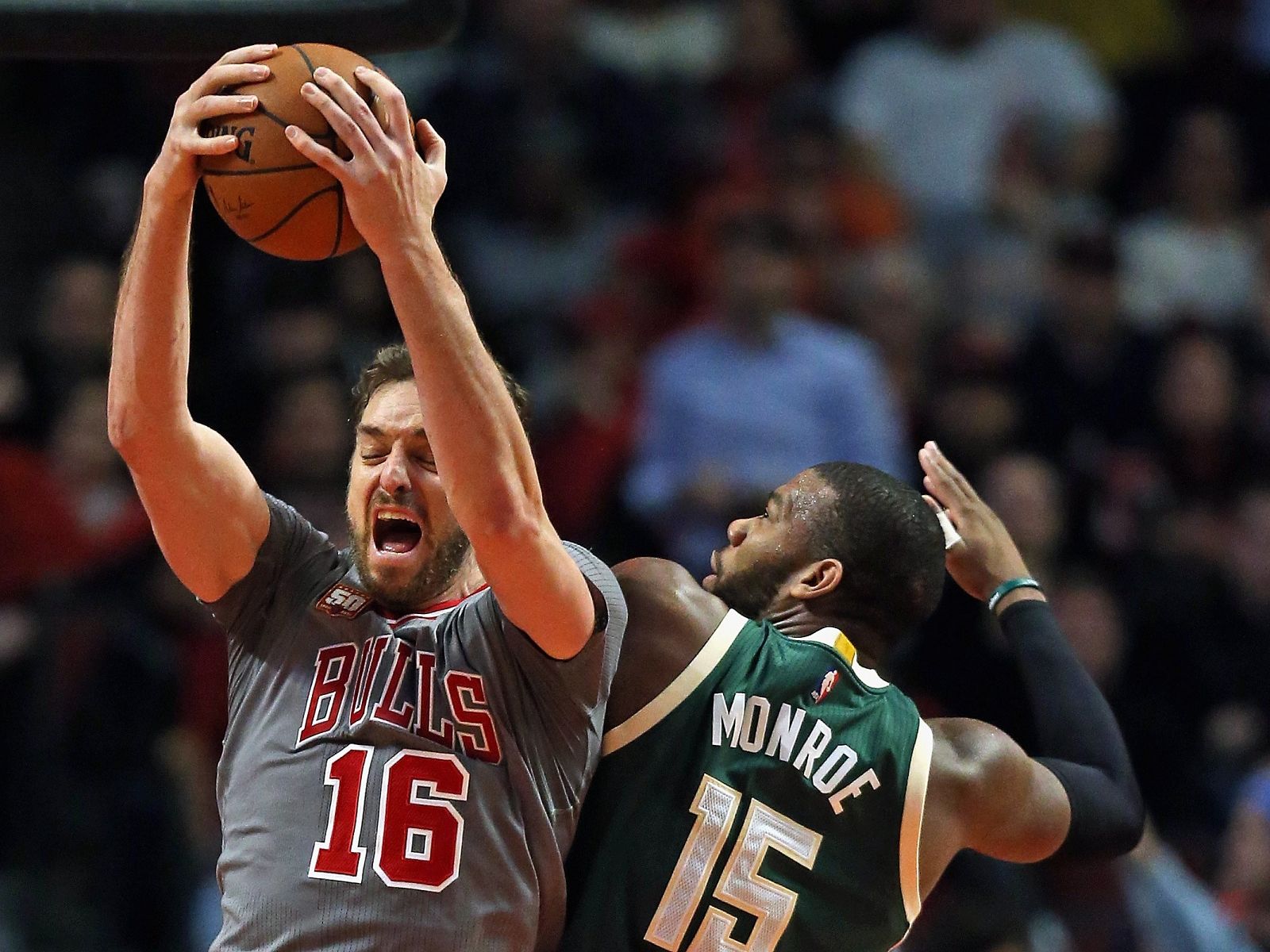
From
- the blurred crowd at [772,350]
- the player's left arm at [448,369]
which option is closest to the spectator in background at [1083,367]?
the blurred crowd at [772,350]

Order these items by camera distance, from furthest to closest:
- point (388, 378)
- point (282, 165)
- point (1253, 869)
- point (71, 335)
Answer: point (71, 335) < point (1253, 869) < point (388, 378) < point (282, 165)

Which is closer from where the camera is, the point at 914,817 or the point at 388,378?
the point at 914,817

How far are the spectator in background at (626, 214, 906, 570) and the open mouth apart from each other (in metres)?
4.02

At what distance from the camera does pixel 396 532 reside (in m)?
4.10

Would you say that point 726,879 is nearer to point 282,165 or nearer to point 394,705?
point 394,705

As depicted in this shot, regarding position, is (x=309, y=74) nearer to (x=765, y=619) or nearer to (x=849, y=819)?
(x=765, y=619)

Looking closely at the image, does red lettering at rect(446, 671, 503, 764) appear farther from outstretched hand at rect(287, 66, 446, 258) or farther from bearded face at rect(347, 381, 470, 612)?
outstretched hand at rect(287, 66, 446, 258)

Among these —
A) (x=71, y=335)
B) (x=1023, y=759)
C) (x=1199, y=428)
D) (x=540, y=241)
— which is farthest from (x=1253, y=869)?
(x=71, y=335)

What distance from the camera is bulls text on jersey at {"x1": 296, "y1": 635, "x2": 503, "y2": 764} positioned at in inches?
152

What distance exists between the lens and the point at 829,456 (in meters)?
8.34

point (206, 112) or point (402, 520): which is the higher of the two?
point (206, 112)

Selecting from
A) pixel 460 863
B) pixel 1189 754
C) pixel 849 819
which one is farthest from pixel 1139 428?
pixel 460 863

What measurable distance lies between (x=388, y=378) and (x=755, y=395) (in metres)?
4.21

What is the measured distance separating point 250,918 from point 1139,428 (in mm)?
6601
